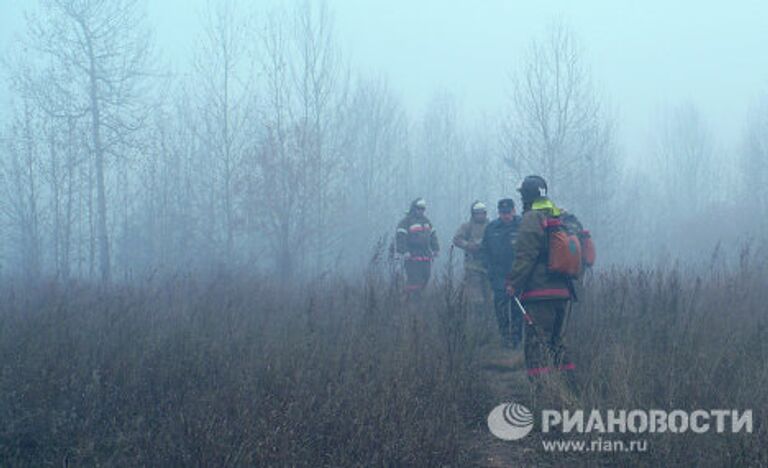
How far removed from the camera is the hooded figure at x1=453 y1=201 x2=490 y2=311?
26.1ft

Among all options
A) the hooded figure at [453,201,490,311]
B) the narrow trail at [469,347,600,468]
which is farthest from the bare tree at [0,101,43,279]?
the narrow trail at [469,347,600,468]

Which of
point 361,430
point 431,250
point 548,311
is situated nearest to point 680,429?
point 548,311

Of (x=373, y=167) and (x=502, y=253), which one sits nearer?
(x=502, y=253)

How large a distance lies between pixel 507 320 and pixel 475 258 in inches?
59.1

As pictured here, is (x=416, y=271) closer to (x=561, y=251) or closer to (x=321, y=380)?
(x=561, y=251)

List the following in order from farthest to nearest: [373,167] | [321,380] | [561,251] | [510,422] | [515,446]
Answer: [373,167], [561,251], [321,380], [510,422], [515,446]

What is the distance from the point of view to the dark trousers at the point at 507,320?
21.5 feet

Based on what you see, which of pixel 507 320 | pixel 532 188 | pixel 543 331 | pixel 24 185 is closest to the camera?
pixel 543 331

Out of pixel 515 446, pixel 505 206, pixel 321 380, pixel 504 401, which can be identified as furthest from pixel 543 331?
pixel 505 206

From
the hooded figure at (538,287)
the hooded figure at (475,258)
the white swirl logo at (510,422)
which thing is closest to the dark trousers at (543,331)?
the hooded figure at (538,287)

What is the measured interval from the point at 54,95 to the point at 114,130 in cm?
164

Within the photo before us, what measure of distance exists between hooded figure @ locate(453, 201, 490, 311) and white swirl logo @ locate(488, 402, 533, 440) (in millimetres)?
3342

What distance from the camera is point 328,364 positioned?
15.3 ft

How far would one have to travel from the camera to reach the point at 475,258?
8172 millimetres
